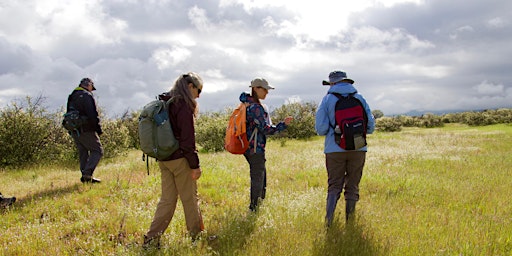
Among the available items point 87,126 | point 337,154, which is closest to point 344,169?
point 337,154

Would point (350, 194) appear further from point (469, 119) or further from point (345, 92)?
point (469, 119)

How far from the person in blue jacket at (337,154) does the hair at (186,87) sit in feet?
6.46

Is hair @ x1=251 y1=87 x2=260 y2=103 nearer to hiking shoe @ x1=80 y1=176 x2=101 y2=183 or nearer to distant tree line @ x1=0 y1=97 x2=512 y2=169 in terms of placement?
hiking shoe @ x1=80 y1=176 x2=101 y2=183

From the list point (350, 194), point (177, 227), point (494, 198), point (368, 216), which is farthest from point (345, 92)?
point (494, 198)

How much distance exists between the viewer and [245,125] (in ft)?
18.7

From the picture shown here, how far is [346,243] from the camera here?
4.56 m

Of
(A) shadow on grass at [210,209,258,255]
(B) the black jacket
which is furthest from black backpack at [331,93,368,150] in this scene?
(B) the black jacket

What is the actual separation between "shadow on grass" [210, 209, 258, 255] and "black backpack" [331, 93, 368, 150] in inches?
77.1

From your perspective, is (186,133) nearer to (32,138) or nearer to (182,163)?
(182,163)

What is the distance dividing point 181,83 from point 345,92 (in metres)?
2.48

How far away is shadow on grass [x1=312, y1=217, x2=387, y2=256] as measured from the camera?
438 centimetres

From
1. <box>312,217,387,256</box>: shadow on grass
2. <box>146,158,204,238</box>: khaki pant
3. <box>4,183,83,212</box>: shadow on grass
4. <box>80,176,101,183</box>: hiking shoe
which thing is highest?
<box>146,158,204,238</box>: khaki pant

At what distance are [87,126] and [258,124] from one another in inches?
209

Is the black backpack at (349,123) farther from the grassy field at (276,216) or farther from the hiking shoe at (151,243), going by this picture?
the hiking shoe at (151,243)
